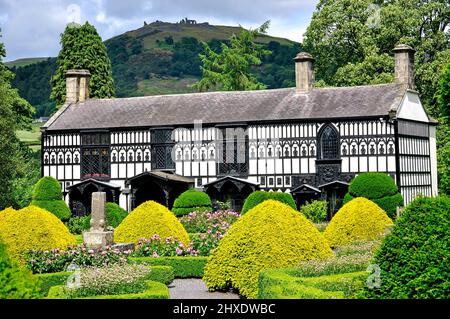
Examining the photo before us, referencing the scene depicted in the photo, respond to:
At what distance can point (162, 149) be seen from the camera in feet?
169

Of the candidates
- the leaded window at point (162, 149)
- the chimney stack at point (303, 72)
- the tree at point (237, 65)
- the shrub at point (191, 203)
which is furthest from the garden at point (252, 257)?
the tree at point (237, 65)

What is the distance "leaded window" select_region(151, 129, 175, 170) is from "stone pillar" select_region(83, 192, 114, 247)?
84.3 ft

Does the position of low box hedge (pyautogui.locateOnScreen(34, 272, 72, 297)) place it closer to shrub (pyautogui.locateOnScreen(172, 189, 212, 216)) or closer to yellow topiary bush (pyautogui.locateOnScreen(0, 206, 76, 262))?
yellow topiary bush (pyautogui.locateOnScreen(0, 206, 76, 262))

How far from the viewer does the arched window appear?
47562 mm

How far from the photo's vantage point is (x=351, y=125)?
4725cm

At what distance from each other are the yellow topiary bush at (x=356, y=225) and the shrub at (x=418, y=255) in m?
14.3

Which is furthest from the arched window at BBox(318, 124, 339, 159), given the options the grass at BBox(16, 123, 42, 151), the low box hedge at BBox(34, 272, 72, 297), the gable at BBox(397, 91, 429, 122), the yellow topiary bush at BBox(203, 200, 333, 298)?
the grass at BBox(16, 123, 42, 151)

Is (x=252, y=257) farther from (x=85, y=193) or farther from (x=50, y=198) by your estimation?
(x=85, y=193)

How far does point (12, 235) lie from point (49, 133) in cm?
3106

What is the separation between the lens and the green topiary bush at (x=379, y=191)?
136 ft

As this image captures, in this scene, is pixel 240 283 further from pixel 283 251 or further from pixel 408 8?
pixel 408 8

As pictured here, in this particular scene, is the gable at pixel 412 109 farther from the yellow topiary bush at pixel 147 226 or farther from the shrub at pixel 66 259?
the shrub at pixel 66 259

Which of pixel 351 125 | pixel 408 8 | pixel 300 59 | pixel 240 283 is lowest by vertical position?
pixel 240 283
